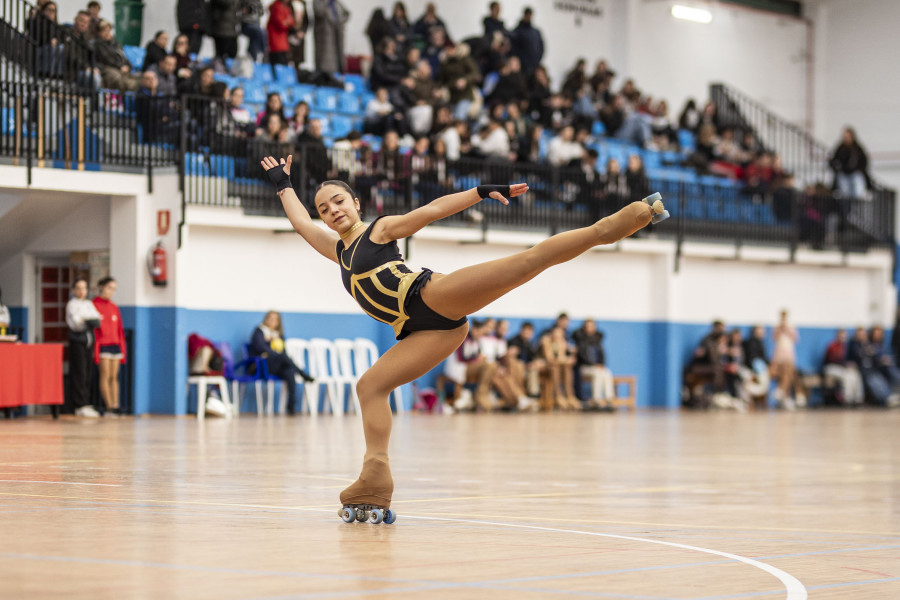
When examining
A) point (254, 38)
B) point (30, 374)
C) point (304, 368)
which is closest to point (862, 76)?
point (254, 38)

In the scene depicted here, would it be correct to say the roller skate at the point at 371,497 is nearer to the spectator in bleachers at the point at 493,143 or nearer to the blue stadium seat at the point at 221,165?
the blue stadium seat at the point at 221,165

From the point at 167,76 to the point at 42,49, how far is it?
6.51ft

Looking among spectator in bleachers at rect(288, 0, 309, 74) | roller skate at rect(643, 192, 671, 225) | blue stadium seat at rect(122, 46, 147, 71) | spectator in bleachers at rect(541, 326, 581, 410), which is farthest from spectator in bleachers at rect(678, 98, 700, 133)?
roller skate at rect(643, 192, 671, 225)

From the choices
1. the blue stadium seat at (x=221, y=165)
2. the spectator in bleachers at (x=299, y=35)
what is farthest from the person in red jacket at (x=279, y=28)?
the blue stadium seat at (x=221, y=165)

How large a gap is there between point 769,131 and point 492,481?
87.4ft

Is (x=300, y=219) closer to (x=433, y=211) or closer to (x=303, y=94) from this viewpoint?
(x=433, y=211)

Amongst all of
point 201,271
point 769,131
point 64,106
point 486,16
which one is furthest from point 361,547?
point 769,131

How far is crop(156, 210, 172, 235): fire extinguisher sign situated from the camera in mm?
20375

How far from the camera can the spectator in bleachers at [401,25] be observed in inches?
1024

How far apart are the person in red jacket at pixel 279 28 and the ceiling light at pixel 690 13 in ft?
36.6

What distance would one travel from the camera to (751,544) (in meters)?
6.36

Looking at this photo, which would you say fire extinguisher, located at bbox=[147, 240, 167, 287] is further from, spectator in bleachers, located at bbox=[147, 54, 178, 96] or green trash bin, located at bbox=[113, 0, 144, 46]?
green trash bin, located at bbox=[113, 0, 144, 46]

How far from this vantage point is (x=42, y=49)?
19531 millimetres

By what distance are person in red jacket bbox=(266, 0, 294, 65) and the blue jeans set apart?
0.18m
